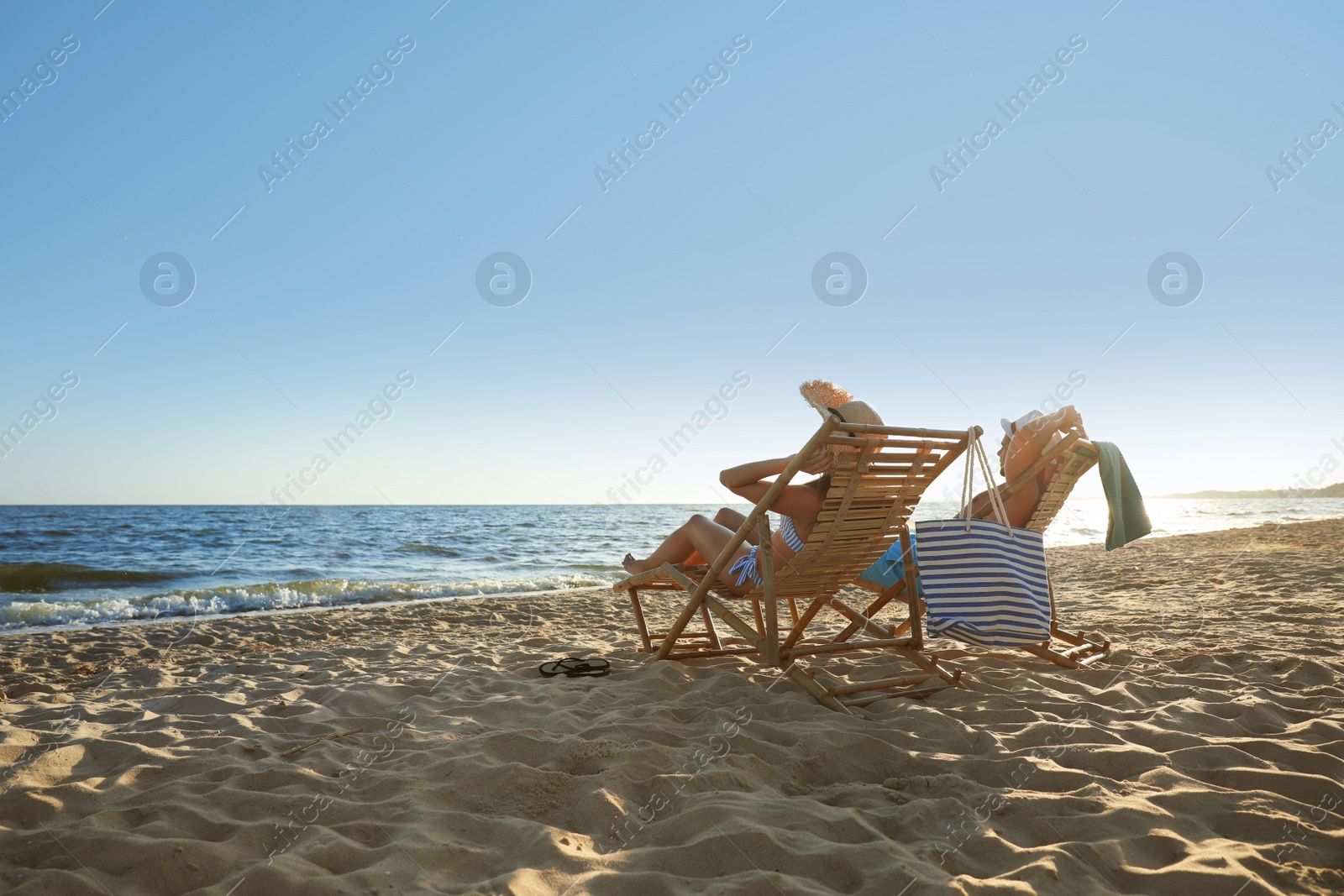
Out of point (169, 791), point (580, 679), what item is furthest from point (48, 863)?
point (580, 679)

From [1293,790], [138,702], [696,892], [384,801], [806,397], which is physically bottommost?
[1293,790]

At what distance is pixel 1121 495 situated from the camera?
364 cm

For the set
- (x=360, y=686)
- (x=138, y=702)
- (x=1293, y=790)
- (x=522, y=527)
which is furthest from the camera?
(x=522, y=527)

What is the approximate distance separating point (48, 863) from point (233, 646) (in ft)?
15.8

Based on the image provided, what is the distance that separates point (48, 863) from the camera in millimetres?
1752

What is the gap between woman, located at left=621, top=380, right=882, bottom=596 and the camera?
326 centimetres

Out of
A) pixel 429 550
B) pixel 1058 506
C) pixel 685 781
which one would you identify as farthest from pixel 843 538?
pixel 429 550

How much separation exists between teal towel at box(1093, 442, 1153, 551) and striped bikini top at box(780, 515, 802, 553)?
1519 millimetres

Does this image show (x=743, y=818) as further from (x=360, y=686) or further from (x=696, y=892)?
(x=360, y=686)

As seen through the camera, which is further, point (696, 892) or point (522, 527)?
point (522, 527)

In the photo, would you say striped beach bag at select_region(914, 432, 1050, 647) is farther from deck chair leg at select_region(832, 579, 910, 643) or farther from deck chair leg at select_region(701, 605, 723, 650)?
deck chair leg at select_region(701, 605, 723, 650)

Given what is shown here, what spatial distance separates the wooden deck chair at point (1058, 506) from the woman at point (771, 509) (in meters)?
0.58

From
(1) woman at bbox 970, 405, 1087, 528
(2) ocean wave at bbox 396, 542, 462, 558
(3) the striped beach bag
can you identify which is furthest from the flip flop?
(2) ocean wave at bbox 396, 542, 462, 558

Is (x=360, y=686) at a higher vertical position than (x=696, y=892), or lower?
higher
